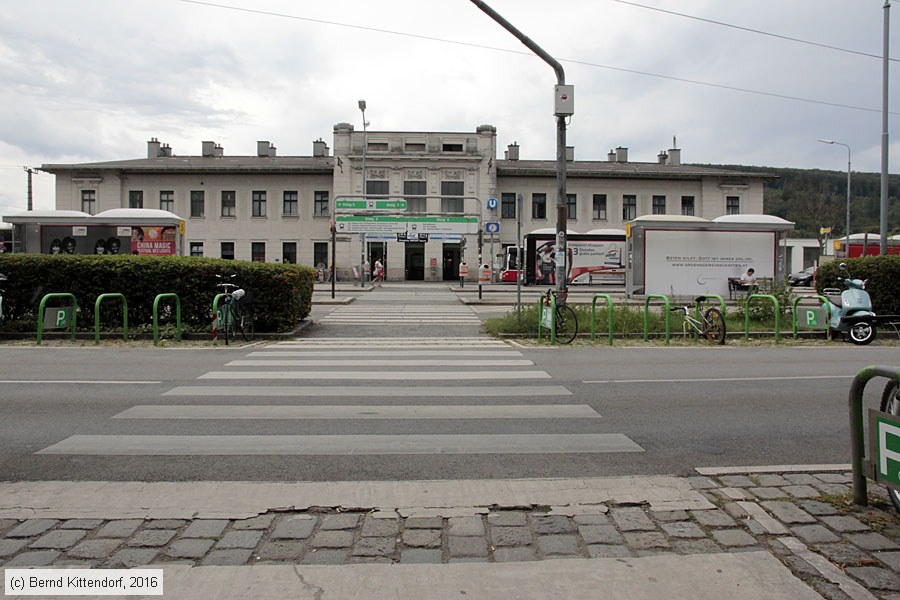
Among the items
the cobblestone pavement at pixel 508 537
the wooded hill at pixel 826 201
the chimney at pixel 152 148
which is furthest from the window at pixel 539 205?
the cobblestone pavement at pixel 508 537

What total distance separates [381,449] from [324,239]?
47332 millimetres

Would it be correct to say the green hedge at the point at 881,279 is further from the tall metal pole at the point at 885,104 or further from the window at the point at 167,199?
the window at the point at 167,199

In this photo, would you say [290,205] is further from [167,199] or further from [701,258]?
[701,258]

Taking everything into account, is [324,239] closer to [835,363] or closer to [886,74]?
[886,74]

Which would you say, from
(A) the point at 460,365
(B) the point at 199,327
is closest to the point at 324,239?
(B) the point at 199,327

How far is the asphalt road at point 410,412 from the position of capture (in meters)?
5.25

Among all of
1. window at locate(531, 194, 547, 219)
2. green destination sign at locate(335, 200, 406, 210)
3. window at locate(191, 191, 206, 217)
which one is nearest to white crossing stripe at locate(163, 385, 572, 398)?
green destination sign at locate(335, 200, 406, 210)

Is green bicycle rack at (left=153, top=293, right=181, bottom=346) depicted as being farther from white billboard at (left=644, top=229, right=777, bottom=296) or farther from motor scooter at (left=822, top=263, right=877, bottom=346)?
white billboard at (left=644, top=229, right=777, bottom=296)

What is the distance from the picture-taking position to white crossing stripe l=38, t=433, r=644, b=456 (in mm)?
5531

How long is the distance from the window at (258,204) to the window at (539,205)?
71.8 feet

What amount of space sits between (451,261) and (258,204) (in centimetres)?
1623

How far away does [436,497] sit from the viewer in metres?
4.41

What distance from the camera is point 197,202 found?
51.5 metres

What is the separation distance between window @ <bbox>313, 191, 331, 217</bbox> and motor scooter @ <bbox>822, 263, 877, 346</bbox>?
139ft
